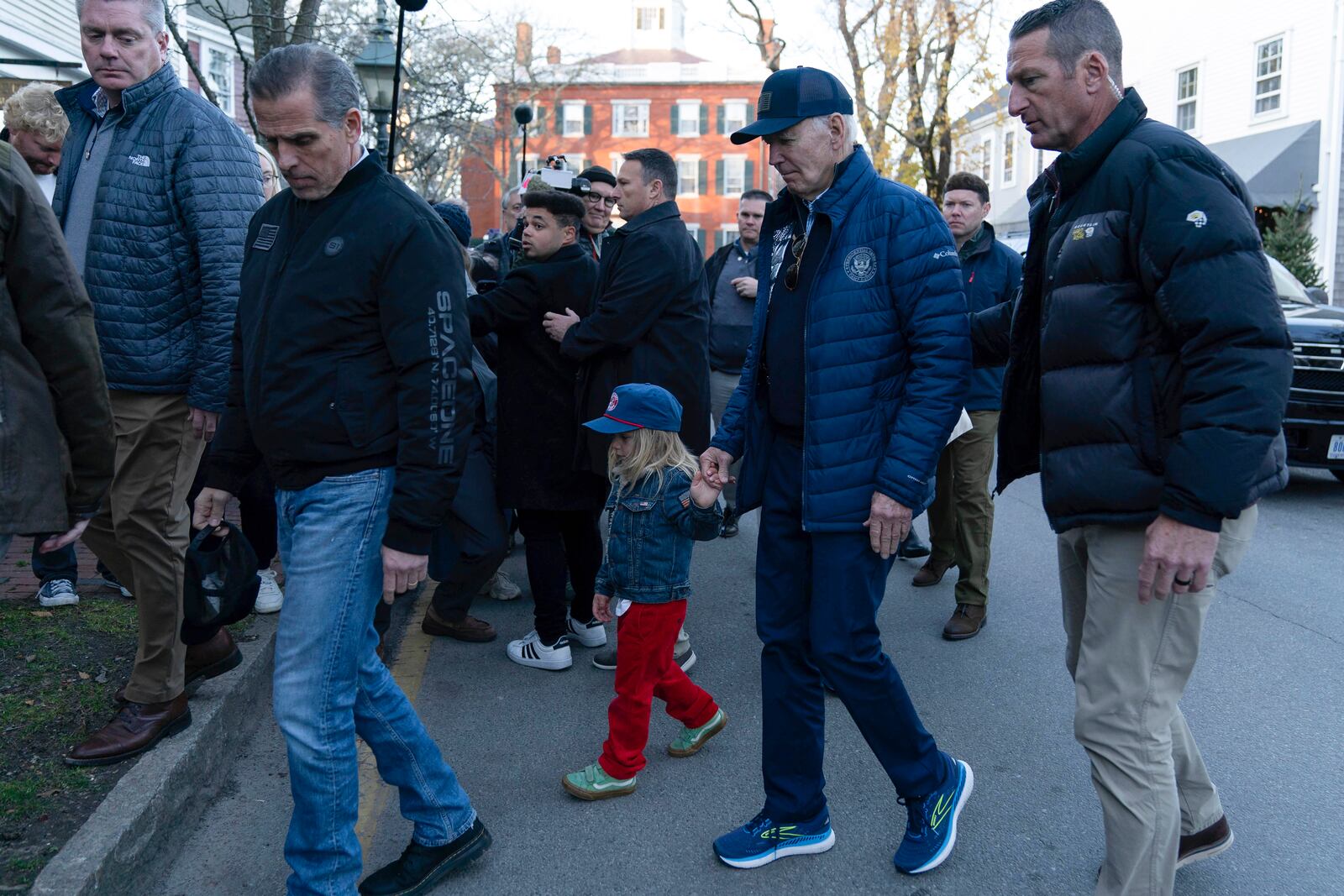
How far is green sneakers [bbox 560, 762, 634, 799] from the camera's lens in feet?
13.0

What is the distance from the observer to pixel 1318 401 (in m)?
8.95

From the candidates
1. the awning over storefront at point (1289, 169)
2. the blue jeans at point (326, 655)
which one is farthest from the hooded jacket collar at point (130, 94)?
the awning over storefront at point (1289, 169)

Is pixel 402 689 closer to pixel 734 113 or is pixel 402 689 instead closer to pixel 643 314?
pixel 643 314

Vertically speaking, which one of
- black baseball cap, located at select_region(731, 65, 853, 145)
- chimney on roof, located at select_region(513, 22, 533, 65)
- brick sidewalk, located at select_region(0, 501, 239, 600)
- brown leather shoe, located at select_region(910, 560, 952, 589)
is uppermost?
chimney on roof, located at select_region(513, 22, 533, 65)

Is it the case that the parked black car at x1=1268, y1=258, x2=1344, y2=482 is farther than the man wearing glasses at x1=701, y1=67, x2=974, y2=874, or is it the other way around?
the parked black car at x1=1268, y1=258, x2=1344, y2=482

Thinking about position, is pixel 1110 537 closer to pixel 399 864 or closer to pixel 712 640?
pixel 399 864

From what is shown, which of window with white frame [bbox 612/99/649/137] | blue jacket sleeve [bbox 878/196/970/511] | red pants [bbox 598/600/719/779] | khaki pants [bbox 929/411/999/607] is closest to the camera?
blue jacket sleeve [bbox 878/196/970/511]

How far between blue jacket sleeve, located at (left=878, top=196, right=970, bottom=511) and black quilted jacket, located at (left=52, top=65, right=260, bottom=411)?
86.5 inches

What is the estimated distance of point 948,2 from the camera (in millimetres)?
21578

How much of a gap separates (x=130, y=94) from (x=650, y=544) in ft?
7.51

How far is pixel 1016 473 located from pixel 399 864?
2.05 m

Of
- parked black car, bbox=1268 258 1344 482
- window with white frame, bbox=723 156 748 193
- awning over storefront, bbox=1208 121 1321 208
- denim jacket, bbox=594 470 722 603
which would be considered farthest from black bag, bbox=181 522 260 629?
window with white frame, bbox=723 156 748 193

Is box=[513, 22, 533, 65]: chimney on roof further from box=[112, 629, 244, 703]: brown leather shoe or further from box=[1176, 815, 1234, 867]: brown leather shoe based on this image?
box=[1176, 815, 1234, 867]: brown leather shoe

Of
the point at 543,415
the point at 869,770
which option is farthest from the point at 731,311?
the point at 869,770
